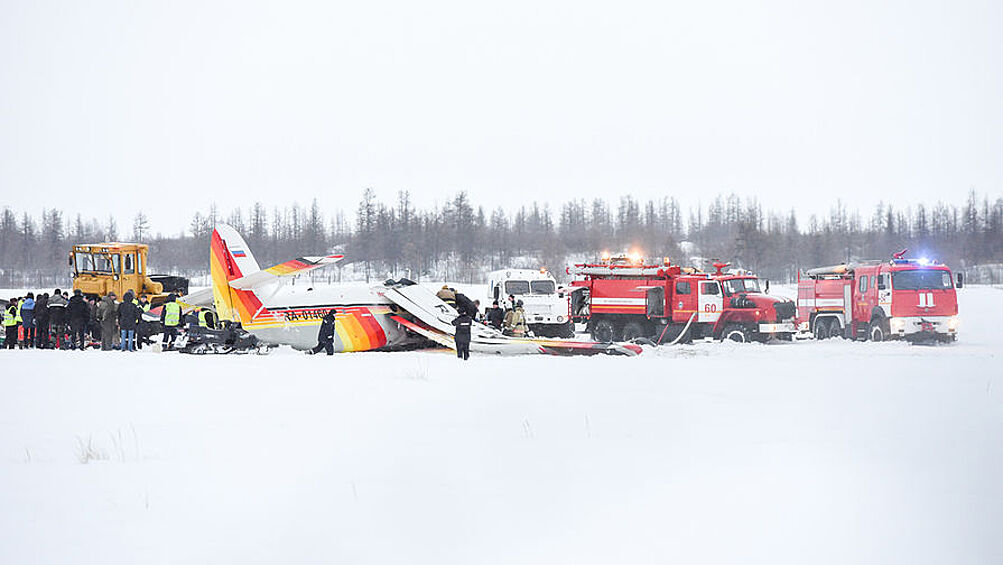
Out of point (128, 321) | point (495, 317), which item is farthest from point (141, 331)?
point (495, 317)

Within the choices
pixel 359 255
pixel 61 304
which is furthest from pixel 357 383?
pixel 359 255

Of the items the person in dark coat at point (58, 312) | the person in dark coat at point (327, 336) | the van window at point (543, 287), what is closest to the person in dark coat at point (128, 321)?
the person in dark coat at point (58, 312)

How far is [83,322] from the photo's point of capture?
20812 millimetres

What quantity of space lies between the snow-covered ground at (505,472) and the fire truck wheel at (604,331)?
1188cm

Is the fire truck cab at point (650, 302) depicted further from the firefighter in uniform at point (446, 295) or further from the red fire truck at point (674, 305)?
the firefighter in uniform at point (446, 295)

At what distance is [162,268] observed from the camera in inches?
3374

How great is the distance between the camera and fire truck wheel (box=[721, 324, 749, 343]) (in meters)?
23.0

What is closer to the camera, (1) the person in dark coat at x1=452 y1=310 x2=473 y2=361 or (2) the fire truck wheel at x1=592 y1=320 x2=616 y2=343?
(1) the person in dark coat at x1=452 y1=310 x2=473 y2=361

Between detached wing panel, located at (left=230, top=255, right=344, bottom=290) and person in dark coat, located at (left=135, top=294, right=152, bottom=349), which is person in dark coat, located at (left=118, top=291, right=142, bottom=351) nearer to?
person in dark coat, located at (left=135, top=294, right=152, bottom=349)

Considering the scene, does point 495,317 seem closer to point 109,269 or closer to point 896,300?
point 896,300

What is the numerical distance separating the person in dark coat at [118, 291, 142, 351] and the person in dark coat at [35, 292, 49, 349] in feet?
8.06

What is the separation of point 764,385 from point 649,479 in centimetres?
557

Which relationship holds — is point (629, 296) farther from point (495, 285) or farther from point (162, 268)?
point (162, 268)

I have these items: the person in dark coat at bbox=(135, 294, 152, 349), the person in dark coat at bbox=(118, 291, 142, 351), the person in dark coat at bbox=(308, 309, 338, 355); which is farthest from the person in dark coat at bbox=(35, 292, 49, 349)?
the person in dark coat at bbox=(308, 309, 338, 355)
